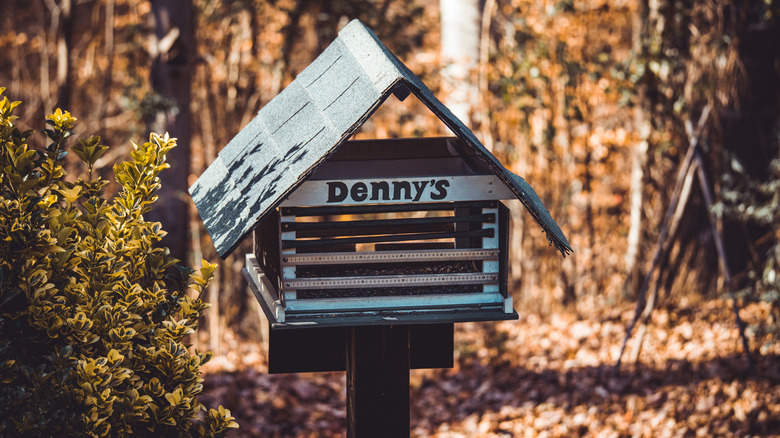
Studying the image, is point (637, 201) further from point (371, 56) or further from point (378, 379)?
point (371, 56)

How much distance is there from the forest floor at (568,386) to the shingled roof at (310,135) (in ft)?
13.7

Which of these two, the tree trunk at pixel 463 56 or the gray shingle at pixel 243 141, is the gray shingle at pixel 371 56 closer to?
the gray shingle at pixel 243 141

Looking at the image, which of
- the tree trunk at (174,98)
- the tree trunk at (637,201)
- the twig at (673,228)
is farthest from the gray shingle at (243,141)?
the tree trunk at (637,201)

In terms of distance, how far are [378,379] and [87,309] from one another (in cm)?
122

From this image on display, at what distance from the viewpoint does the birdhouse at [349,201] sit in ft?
8.91

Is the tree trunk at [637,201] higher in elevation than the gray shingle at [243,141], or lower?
higher

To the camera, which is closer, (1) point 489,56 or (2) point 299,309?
(2) point 299,309

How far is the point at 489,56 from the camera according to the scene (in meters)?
8.92

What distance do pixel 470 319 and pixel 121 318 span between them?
1308 mm

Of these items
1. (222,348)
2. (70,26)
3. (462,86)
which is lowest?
(222,348)

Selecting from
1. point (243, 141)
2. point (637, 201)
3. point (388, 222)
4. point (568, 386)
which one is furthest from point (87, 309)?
point (637, 201)

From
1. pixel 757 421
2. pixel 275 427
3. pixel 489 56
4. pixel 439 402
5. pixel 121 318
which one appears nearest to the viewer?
pixel 121 318

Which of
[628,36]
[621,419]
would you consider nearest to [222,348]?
[621,419]

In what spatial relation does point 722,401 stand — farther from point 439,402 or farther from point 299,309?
point 299,309
